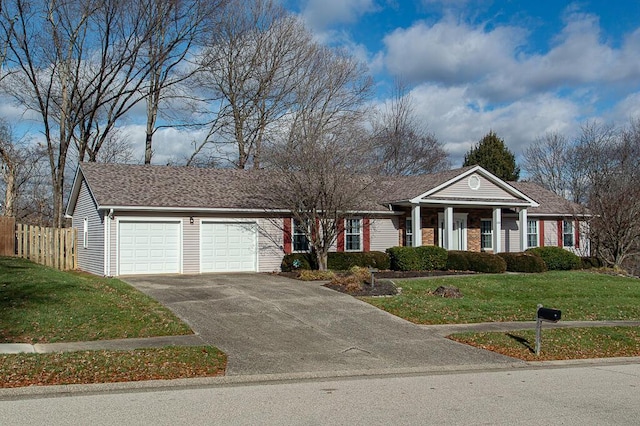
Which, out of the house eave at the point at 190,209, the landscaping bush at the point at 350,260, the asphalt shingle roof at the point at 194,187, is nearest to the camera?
the house eave at the point at 190,209

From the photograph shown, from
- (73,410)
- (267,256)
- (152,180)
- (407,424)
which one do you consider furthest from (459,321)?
(152,180)

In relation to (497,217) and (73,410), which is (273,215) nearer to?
(497,217)

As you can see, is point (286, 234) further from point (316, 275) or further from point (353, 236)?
point (316, 275)

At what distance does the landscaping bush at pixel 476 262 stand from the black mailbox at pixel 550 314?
45.4 feet

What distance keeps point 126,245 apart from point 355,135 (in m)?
9.11

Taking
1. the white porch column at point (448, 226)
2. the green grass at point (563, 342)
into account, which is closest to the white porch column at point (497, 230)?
the white porch column at point (448, 226)

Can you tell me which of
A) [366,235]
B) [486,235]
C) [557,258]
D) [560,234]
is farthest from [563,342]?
[560,234]

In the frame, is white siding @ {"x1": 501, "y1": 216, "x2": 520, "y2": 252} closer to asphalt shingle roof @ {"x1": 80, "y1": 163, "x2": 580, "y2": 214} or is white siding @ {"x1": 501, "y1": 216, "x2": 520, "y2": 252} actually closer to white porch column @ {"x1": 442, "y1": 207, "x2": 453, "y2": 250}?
white porch column @ {"x1": 442, "y1": 207, "x2": 453, "y2": 250}

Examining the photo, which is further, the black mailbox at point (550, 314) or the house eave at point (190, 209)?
the house eave at point (190, 209)

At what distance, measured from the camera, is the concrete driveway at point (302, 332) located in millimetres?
10430

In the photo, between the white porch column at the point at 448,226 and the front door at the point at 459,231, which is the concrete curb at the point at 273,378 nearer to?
the white porch column at the point at 448,226

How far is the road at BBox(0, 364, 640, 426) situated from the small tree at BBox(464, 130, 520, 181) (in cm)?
4191

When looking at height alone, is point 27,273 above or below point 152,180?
below

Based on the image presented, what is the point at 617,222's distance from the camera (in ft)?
88.9
